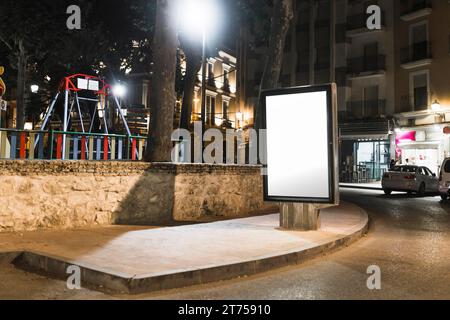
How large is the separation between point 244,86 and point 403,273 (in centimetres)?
3809

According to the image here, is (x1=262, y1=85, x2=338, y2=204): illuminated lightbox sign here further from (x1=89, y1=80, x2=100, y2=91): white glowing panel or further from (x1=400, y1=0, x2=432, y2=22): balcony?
(x1=400, y1=0, x2=432, y2=22): balcony

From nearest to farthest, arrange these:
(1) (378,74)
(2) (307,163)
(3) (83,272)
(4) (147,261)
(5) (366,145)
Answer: (3) (83,272) < (4) (147,261) < (2) (307,163) < (1) (378,74) < (5) (366,145)

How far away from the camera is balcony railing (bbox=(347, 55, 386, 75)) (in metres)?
34.7

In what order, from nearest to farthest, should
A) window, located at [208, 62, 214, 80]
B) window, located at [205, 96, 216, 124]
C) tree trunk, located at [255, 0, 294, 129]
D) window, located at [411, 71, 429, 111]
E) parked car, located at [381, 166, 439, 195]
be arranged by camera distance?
1. tree trunk, located at [255, 0, 294, 129]
2. parked car, located at [381, 166, 439, 195]
3. window, located at [411, 71, 429, 111]
4. window, located at [205, 96, 216, 124]
5. window, located at [208, 62, 214, 80]

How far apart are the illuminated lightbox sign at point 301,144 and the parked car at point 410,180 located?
47.4 feet

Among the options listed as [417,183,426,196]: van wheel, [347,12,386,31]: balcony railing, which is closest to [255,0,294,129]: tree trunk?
[417,183,426,196]: van wheel

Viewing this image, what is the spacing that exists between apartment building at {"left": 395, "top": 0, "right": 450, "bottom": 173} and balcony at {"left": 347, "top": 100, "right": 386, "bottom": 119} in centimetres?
121

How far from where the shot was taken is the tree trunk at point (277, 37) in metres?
15.9

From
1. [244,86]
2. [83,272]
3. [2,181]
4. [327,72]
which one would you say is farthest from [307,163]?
[244,86]

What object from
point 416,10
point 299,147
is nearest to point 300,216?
point 299,147

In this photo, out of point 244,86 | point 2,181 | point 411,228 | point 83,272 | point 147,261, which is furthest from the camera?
point 244,86

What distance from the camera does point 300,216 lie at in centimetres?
972

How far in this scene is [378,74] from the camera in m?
34.6

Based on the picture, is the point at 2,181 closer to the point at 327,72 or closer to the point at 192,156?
the point at 192,156
